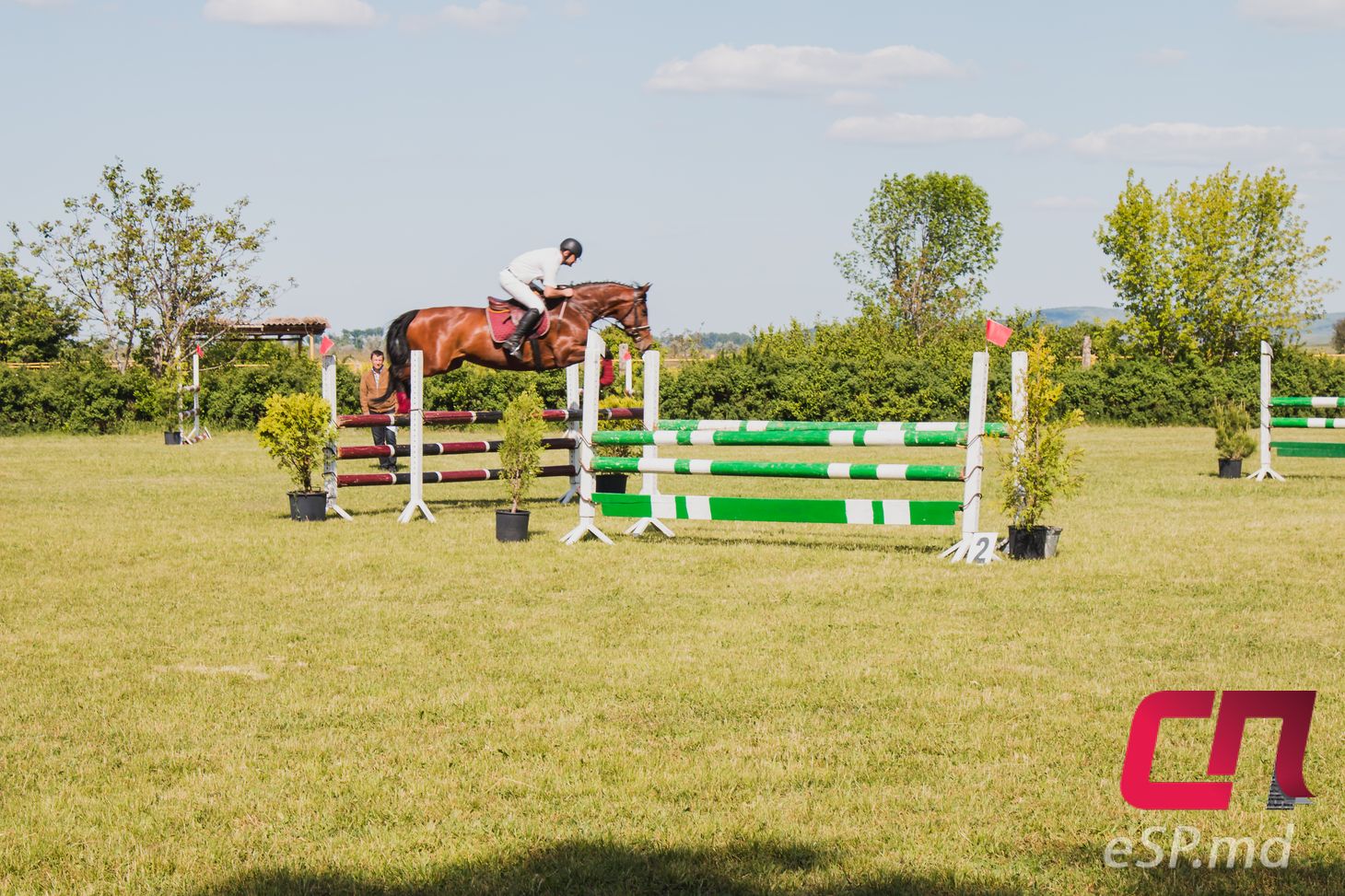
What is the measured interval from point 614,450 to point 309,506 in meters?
3.93

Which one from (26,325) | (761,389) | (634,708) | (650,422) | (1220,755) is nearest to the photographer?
(1220,755)

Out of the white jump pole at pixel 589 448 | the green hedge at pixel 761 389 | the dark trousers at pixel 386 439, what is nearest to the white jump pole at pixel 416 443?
the white jump pole at pixel 589 448

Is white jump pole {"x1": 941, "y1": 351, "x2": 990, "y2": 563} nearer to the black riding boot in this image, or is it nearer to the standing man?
the black riding boot

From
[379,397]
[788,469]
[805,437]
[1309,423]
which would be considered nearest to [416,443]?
[788,469]

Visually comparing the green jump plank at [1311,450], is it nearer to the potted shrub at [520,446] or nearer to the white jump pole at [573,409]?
the white jump pole at [573,409]

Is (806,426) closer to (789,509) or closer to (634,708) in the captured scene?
(789,509)

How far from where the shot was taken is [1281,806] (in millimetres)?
4098

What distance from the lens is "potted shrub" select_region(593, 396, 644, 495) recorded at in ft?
44.8

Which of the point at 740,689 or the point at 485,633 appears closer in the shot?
the point at 740,689

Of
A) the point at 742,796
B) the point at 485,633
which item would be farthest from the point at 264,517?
the point at 742,796

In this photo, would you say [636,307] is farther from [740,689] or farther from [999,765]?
[999,765]

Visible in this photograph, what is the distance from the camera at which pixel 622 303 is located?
1480 cm

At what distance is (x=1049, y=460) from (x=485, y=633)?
4.43 metres

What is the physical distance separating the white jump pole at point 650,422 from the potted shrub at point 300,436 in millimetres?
2999
